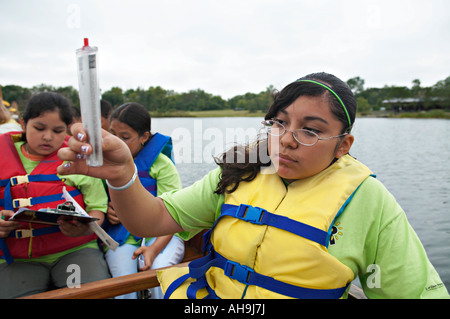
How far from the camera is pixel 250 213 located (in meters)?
1.57

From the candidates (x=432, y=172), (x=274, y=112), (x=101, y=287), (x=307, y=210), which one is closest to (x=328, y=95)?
(x=274, y=112)

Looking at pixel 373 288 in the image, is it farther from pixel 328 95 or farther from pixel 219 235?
pixel 328 95

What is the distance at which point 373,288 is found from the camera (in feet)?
4.83

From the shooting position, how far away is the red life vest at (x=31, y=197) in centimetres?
240

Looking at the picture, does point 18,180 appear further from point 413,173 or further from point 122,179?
point 413,173

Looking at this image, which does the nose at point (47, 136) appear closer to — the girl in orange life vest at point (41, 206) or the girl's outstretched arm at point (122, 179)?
the girl in orange life vest at point (41, 206)

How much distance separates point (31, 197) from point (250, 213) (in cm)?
182

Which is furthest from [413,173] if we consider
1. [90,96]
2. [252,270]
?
[90,96]

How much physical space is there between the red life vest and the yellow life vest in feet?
3.94

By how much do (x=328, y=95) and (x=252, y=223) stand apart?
0.71 m

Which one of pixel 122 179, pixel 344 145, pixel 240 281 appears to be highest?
pixel 344 145

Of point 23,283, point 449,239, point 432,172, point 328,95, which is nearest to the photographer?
point 328,95

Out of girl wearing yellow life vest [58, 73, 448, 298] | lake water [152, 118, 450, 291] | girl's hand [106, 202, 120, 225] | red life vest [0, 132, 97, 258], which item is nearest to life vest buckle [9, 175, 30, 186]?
red life vest [0, 132, 97, 258]

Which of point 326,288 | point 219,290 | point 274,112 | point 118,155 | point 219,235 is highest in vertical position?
point 274,112
